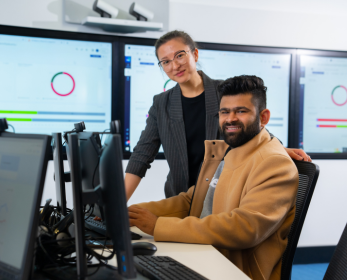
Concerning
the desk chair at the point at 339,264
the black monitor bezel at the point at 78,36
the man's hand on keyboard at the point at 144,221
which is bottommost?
the desk chair at the point at 339,264

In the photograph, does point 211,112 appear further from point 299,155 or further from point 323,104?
point 323,104

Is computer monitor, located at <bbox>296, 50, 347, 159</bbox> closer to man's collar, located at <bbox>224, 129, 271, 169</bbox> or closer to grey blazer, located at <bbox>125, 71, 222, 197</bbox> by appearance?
grey blazer, located at <bbox>125, 71, 222, 197</bbox>

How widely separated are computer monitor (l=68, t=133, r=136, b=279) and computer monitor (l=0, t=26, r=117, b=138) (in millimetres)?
2190

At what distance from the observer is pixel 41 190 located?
2.49 ft

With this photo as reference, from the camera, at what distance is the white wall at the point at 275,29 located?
3061 millimetres

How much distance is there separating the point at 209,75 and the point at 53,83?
1.35 metres

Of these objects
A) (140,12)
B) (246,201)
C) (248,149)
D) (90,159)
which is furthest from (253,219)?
(140,12)

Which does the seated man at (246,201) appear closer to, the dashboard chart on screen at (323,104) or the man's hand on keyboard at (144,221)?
the man's hand on keyboard at (144,221)

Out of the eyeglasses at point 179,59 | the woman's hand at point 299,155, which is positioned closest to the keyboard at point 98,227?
the woman's hand at point 299,155

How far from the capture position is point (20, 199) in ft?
2.64

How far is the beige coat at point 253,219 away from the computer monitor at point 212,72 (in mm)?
1670

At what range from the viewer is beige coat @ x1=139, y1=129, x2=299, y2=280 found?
1.23 metres

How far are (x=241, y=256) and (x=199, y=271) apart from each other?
1.10 ft

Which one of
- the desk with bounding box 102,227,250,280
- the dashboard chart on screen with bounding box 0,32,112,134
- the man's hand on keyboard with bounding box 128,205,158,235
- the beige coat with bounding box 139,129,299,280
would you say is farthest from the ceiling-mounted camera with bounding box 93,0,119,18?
the desk with bounding box 102,227,250,280
